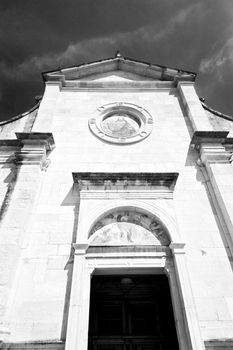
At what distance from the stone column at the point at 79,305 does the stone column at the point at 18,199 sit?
1.35 metres

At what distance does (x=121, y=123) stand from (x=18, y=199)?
512 cm

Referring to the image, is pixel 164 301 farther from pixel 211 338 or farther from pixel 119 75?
pixel 119 75

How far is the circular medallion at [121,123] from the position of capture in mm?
10242

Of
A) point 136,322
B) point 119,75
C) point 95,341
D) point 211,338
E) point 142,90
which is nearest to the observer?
point 211,338

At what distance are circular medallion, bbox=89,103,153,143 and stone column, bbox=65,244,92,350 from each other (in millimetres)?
4695

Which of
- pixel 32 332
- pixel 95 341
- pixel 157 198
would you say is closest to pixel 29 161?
pixel 157 198

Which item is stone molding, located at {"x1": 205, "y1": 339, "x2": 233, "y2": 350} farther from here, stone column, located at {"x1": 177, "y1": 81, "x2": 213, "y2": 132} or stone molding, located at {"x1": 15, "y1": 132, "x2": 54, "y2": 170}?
stone column, located at {"x1": 177, "y1": 81, "x2": 213, "y2": 132}

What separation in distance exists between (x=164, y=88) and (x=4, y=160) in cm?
747

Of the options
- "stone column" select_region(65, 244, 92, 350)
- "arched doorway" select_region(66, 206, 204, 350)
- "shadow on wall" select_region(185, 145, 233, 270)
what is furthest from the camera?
"shadow on wall" select_region(185, 145, 233, 270)

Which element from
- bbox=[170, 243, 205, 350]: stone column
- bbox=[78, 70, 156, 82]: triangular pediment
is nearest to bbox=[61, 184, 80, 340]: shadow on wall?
bbox=[170, 243, 205, 350]: stone column

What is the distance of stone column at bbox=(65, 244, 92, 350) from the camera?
5469 millimetres

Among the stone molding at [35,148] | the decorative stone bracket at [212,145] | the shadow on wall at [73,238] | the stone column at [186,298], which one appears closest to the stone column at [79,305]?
the shadow on wall at [73,238]

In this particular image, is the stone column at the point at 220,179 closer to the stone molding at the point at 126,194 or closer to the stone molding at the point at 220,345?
the stone molding at the point at 126,194

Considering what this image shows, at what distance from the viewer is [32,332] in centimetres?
576
